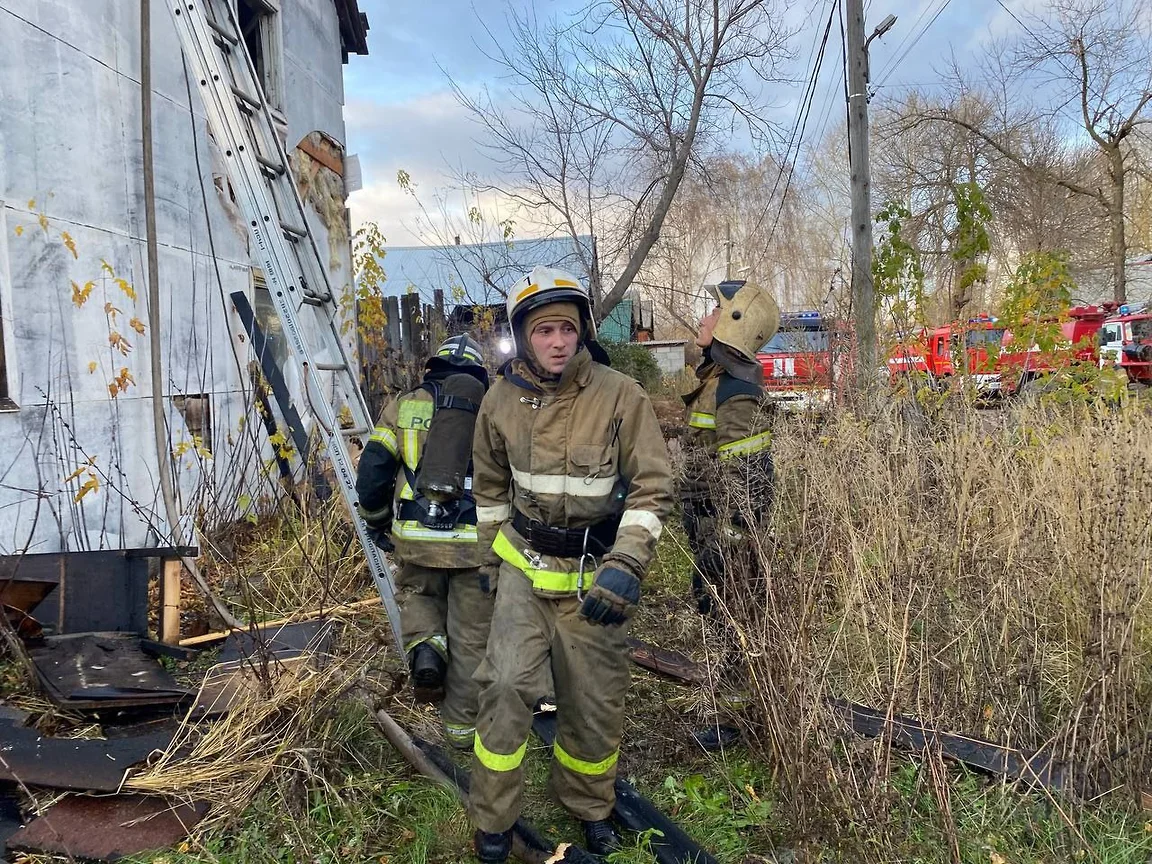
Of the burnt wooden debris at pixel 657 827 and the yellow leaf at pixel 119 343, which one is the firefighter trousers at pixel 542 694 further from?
the yellow leaf at pixel 119 343

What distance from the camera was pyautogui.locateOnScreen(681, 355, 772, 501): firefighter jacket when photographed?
3719 mm

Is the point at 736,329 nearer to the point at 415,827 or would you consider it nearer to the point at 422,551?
the point at 422,551

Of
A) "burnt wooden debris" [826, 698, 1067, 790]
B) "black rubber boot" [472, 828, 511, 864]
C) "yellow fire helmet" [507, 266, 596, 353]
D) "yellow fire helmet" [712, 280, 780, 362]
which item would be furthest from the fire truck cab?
"black rubber boot" [472, 828, 511, 864]

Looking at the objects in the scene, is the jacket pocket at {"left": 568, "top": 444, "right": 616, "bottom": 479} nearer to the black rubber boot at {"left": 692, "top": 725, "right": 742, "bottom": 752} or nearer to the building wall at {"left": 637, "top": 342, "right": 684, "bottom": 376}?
the black rubber boot at {"left": 692, "top": 725, "right": 742, "bottom": 752}

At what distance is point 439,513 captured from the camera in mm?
3139

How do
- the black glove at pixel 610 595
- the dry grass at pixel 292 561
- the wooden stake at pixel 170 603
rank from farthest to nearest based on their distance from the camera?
the dry grass at pixel 292 561, the wooden stake at pixel 170 603, the black glove at pixel 610 595

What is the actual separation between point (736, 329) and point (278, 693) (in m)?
2.78

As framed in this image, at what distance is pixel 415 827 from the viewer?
2.63 m

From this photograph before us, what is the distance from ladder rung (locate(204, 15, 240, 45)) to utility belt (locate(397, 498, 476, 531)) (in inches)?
121

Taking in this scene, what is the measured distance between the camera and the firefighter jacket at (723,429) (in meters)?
3.72

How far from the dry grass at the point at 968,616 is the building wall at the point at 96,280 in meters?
3.13

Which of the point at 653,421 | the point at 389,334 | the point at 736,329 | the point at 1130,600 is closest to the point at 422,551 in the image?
the point at 653,421

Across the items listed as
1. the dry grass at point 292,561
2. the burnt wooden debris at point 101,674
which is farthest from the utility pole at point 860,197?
the burnt wooden debris at point 101,674

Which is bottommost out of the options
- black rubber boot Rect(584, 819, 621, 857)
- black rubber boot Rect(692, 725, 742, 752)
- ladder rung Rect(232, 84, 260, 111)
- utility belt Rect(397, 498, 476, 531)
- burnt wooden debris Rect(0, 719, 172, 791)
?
black rubber boot Rect(584, 819, 621, 857)
